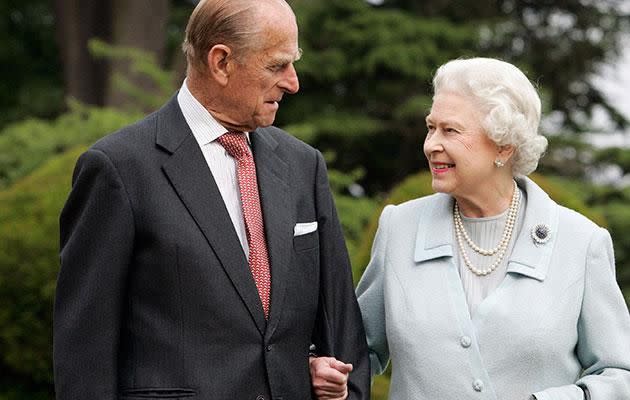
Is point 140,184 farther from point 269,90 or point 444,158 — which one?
point 444,158

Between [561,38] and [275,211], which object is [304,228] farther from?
[561,38]

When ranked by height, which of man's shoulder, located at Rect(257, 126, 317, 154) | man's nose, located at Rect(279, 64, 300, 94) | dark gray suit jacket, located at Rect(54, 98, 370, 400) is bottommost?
dark gray suit jacket, located at Rect(54, 98, 370, 400)

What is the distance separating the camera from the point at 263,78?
3.31m

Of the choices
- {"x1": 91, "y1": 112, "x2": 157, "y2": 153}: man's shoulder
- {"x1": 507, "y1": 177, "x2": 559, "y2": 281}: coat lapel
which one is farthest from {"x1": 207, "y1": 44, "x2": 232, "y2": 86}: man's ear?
{"x1": 507, "y1": 177, "x2": 559, "y2": 281}: coat lapel

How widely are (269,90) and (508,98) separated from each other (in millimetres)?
703

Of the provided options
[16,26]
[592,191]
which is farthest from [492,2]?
[16,26]

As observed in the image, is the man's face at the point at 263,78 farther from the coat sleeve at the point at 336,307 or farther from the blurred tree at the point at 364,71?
the blurred tree at the point at 364,71

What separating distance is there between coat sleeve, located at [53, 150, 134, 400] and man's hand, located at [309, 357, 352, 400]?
0.60m

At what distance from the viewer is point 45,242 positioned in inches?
265

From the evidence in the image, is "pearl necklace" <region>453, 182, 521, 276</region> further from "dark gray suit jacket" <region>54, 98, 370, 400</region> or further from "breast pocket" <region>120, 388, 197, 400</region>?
"breast pocket" <region>120, 388, 197, 400</region>

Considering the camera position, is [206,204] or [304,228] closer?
[206,204]

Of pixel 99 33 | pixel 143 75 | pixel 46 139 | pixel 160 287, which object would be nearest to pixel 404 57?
pixel 143 75

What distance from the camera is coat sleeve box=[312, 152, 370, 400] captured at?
352 centimetres

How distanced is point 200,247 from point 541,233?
3.41 feet
